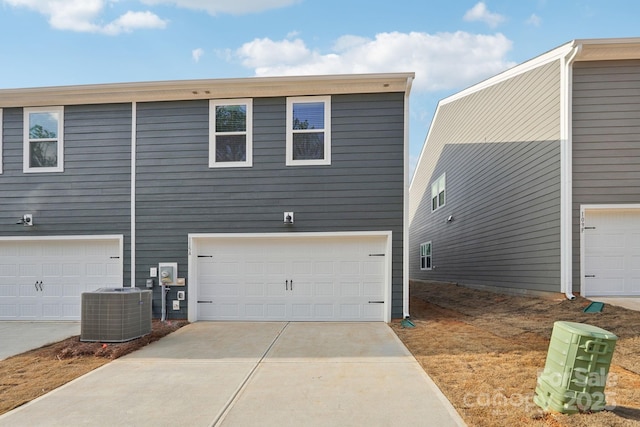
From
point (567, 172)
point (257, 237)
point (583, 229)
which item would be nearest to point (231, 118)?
point (257, 237)

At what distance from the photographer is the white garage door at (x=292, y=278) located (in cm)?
863

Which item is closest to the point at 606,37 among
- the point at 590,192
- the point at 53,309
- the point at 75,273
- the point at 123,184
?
the point at 590,192

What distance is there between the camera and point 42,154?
362 inches

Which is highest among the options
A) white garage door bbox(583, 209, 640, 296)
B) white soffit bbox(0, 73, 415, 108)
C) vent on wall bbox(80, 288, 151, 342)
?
white soffit bbox(0, 73, 415, 108)

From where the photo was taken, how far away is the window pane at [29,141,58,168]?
9.19 metres

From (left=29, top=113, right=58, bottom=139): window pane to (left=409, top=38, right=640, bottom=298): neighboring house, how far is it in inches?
444

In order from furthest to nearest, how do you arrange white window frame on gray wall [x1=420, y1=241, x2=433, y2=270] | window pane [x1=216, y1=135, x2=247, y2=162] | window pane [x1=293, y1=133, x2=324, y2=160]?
white window frame on gray wall [x1=420, y1=241, x2=433, y2=270] < window pane [x1=216, y1=135, x2=247, y2=162] < window pane [x1=293, y1=133, x2=324, y2=160]

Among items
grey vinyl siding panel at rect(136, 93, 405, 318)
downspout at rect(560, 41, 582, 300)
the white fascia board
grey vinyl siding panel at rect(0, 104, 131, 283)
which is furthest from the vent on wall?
the white fascia board

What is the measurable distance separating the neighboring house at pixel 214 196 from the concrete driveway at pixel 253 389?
2.08 metres

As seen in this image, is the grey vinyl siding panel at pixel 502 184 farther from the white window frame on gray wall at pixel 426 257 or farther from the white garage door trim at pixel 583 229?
the white window frame on gray wall at pixel 426 257

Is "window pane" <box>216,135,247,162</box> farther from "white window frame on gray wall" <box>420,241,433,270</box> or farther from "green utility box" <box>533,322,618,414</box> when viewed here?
"white window frame on gray wall" <box>420,241,433,270</box>

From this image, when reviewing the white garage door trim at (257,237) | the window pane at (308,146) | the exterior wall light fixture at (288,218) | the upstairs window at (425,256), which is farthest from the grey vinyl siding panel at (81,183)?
the upstairs window at (425,256)

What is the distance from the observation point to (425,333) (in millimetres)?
7199

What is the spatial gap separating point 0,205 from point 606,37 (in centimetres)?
1352
